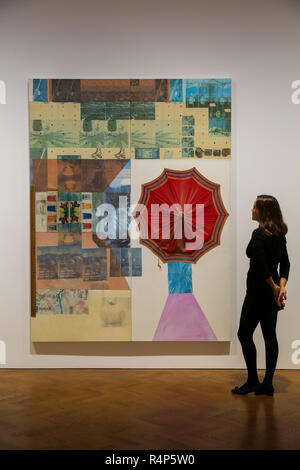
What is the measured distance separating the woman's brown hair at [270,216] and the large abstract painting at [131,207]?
0.74 m

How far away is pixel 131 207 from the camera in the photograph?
4.54 metres

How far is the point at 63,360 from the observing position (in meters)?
4.61

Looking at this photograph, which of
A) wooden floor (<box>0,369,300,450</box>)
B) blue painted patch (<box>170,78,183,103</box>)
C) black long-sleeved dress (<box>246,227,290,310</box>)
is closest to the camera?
wooden floor (<box>0,369,300,450</box>)

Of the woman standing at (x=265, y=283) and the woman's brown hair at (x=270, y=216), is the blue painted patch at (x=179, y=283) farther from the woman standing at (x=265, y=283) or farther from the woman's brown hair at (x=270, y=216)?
the woman's brown hair at (x=270, y=216)

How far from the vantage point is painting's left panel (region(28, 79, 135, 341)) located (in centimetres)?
453

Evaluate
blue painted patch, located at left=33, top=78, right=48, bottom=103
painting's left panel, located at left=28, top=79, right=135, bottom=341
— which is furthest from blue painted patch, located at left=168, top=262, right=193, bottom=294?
blue painted patch, located at left=33, top=78, right=48, bottom=103

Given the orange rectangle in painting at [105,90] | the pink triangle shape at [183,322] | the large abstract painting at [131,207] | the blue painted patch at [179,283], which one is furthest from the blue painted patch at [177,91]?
the pink triangle shape at [183,322]

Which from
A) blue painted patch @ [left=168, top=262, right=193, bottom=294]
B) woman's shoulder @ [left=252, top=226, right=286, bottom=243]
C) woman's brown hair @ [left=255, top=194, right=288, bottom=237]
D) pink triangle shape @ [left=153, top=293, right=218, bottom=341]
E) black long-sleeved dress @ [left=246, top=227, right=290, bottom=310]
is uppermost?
woman's brown hair @ [left=255, top=194, right=288, bottom=237]

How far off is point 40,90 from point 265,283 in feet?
8.28

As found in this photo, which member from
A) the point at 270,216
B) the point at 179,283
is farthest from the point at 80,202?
the point at 270,216

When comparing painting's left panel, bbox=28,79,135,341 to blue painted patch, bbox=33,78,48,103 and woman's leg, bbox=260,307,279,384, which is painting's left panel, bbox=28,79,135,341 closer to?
blue painted patch, bbox=33,78,48,103

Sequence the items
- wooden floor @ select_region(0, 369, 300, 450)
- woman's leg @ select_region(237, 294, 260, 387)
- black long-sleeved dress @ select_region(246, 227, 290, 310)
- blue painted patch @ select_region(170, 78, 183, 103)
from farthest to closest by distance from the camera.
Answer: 1. blue painted patch @ select_region(170, 78, 183, 103)
2. woman's leg @ select_region(237, 294, 260, 387)
3. black long-sleeved dress @ select_region(246, 227, 290, 310)
4. wooden floor @ select_region(0, 369, 300, 450)

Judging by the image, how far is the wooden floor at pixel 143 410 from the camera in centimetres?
297

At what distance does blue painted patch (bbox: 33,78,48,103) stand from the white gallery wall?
0.08 meters
